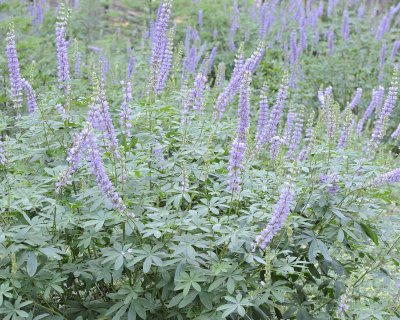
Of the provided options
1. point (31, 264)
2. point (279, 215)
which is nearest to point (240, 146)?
point (279, 215)

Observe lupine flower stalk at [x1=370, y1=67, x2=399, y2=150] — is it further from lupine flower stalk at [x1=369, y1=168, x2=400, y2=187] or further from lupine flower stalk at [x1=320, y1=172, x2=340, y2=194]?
lupine flower stalk at [x1=369, y1=168, x2=400, y2=187]

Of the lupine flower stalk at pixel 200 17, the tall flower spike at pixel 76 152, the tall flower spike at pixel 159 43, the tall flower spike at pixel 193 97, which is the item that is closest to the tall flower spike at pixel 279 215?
the tall flower spike at pixel 76 152

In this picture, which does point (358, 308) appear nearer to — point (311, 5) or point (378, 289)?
point (378, 289)

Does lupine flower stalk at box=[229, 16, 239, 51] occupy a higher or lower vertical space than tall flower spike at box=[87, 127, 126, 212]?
lower

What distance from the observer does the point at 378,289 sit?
5.40 meters

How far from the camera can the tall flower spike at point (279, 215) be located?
3240 mm

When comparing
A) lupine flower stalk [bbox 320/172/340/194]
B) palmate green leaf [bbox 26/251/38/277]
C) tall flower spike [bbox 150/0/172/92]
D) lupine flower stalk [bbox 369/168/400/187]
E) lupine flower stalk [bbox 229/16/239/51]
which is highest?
tall flower spike [bbox 150/0/172/92]

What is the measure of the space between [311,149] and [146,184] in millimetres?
1004

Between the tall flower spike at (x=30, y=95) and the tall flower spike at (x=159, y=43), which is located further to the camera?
the tall flower spike at (x=159, y=43)

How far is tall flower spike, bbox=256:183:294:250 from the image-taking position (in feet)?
10.6

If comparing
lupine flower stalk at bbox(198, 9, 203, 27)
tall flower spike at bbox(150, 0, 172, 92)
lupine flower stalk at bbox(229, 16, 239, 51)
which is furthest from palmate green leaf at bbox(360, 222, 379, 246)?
lupine flower stalk at bbox(198, 9, 203, 27)

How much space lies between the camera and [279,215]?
329cm

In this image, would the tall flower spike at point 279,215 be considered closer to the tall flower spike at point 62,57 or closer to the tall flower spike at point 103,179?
the tall flower spike at point 103,179

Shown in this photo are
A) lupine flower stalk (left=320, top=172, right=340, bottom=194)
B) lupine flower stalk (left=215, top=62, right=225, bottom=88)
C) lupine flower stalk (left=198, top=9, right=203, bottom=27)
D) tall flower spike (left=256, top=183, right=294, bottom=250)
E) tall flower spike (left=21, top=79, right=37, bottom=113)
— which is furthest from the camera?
lupine flower stalk (left=198, top=9, right=203, bottom=27)
